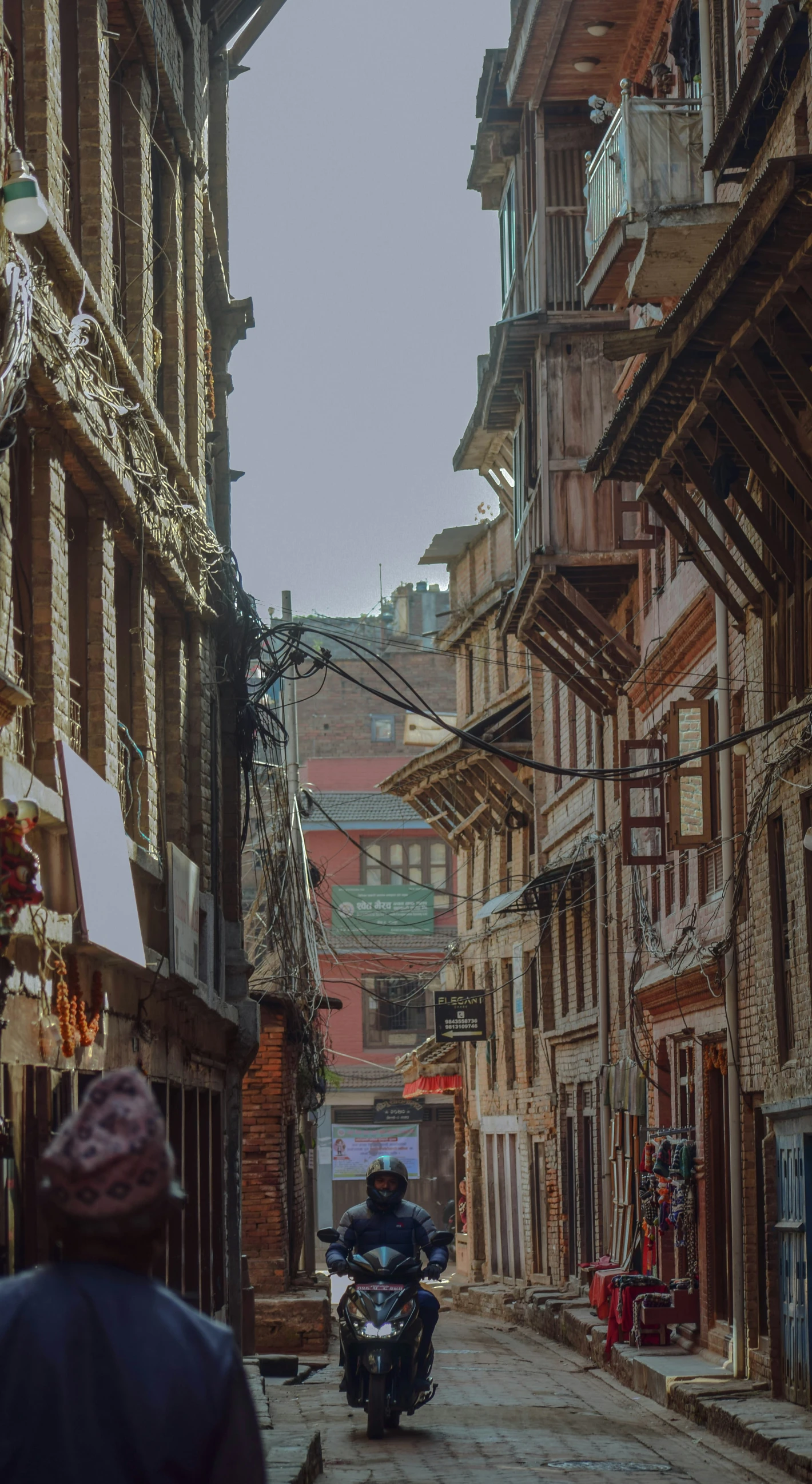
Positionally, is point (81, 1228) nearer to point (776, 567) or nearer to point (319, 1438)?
point (319, 1438)

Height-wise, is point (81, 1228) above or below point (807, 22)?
below

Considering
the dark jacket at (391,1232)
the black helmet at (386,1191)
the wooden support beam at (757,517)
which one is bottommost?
the dark jacket at (391,1232)

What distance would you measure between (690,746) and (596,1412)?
5951 millimetres

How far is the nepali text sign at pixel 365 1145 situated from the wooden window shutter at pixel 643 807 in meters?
36.1

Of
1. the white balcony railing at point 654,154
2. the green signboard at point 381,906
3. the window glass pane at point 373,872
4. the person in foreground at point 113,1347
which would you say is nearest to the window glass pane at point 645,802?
the white balcony railing at point 654,154

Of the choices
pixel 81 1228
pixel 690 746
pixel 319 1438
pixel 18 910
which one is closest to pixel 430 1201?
pixel 690 746

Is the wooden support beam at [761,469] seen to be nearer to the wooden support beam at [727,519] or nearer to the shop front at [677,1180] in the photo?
the wooden support beam at [727,519]

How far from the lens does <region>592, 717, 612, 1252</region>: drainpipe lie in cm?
2675

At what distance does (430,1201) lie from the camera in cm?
5881

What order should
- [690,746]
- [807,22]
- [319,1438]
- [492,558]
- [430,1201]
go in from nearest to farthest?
[319,1438], [807,22], [690,746], [492,558], [430,1201]

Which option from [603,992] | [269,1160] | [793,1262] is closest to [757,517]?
[793,1262]

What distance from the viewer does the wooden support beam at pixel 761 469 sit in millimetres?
14648

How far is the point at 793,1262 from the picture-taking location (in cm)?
1483

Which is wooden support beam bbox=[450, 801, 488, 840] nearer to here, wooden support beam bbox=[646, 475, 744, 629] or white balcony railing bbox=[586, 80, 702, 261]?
white balcony railing bbox=[586, 80, 702, 261]
